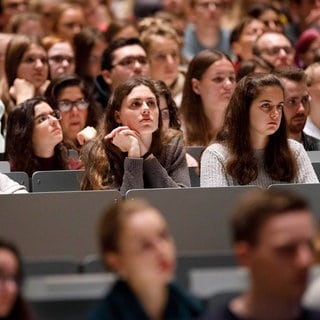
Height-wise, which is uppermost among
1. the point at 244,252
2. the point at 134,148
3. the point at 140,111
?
the point at 244,252

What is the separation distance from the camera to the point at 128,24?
9203mm

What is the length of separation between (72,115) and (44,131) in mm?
745

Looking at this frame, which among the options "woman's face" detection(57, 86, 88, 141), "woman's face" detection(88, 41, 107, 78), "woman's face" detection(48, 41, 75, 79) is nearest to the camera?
"woman's face" detection(57, 86, 88, 141)

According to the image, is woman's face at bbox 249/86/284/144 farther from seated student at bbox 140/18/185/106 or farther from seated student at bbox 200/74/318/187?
seated student at bbox 140/18/185/106

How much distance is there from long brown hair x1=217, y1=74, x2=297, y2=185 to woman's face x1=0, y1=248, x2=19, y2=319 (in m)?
2.36

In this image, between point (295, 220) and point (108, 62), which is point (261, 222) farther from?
point (108, 62)

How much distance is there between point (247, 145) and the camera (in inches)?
226

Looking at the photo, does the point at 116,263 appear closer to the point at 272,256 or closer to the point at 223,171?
the point at 272,256

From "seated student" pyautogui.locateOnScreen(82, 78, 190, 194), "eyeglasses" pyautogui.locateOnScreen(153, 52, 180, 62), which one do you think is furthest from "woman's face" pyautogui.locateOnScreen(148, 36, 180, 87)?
"seated student" pyautogui.locateOnScreen(82, 78, 190, 194)

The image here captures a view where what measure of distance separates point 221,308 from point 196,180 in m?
2.74

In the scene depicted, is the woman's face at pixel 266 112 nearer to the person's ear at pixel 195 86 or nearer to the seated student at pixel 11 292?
the person's ear at pixel 195 86

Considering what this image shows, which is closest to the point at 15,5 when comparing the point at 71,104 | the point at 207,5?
the point at 207,5

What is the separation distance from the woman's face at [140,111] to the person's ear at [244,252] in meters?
2.50

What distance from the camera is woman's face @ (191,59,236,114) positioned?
23.2 ft
